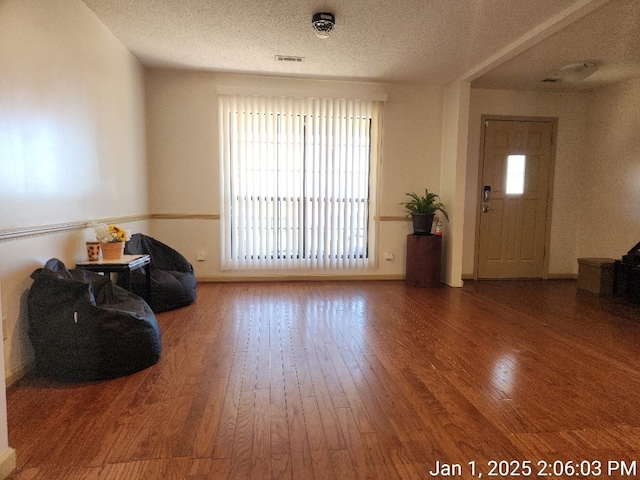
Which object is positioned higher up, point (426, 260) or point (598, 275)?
point (426, 260)

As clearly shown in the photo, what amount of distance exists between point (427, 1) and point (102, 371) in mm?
3214

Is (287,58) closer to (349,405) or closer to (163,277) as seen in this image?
(163,277)

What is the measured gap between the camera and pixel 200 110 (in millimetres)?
4293

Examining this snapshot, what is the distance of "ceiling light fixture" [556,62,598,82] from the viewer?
150 inches

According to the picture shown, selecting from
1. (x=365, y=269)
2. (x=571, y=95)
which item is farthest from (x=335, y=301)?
(x=571, y=95)

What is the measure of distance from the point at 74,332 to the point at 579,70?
5008mm

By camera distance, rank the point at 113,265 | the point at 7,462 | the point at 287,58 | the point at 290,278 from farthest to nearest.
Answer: the point at 290,278 < the point at 287,58 < the point at 113,265 < the point at 7,462

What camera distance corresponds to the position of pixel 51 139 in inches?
88.1

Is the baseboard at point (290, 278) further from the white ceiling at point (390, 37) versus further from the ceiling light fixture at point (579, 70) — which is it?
the ceiling light fixture at point (579, 70)

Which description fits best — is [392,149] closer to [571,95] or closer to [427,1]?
[427,1]

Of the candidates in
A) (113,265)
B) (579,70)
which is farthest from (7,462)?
(579,70)

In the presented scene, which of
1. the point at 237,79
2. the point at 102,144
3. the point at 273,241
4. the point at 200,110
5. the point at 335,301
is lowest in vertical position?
the point at 335,301

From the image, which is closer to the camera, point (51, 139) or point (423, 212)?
point (51, 139)

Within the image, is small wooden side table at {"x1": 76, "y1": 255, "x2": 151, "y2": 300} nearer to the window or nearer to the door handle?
the door handle
